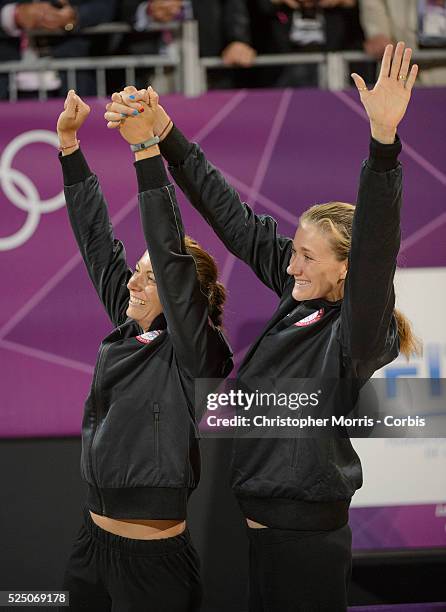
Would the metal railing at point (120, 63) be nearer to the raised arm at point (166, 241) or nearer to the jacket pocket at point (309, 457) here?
the raised arm at point (166, 241)

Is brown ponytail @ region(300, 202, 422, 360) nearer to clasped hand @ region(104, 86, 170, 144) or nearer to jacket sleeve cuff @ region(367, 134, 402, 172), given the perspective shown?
jacket sleeve cuff @ region(367, 134, 402, 172)

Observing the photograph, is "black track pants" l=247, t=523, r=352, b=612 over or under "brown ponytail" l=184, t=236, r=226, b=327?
under

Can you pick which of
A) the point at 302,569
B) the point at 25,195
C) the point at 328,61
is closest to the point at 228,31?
the point at 328,61

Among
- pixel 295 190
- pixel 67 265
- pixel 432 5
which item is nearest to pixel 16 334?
pixel 67 265

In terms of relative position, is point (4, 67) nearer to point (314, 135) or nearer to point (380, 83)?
point (314, 135)

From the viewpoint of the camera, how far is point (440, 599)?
2979mm

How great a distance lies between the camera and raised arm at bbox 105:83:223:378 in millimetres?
1820

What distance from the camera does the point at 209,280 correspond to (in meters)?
2.13

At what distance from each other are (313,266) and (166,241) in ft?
1.04

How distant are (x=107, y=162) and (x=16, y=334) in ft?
2.12

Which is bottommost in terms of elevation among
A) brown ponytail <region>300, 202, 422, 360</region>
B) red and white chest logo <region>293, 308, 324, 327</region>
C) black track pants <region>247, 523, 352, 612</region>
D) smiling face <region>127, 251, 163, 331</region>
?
black track pants <region>247, 523, 352, 612</region>

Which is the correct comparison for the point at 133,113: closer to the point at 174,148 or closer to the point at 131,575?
the point at 174,148

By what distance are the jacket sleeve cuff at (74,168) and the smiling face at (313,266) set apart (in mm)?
586

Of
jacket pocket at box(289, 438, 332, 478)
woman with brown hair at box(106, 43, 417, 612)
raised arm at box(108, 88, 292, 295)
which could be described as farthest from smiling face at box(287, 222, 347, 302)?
jacket pocket at box(289, 438, 332, 478)
